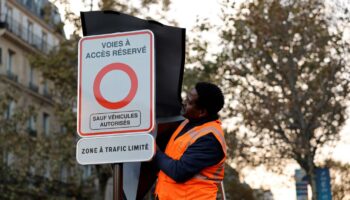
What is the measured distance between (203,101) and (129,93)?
1.49 feet

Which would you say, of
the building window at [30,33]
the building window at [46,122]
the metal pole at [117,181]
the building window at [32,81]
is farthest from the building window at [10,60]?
the metal pole at [117,181]

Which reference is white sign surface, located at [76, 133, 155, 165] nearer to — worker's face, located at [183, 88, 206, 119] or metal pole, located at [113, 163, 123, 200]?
metal pole, located at [113, 163, 123, 200]

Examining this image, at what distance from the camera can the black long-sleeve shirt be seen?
425cm

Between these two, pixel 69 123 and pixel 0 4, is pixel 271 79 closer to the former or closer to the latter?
pixel 69 123

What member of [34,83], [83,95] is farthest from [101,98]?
[34,83]

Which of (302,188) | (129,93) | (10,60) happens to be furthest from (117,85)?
(10,60)

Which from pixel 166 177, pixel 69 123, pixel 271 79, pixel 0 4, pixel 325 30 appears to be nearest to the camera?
pixel 166 177

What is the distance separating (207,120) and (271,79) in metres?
21.4

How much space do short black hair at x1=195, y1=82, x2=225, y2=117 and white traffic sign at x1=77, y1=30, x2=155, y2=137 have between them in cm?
32

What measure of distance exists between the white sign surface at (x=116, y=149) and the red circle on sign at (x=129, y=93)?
0.19 metres

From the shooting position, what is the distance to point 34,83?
4775 cm

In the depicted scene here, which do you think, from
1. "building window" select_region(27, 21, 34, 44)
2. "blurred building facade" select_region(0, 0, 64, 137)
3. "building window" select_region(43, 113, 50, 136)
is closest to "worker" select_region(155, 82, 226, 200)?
"blurred building facade" select_region(0, 0, 64, 137)

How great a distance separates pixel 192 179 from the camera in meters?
4.33

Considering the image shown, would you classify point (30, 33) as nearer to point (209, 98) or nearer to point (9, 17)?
point (9, 17)
